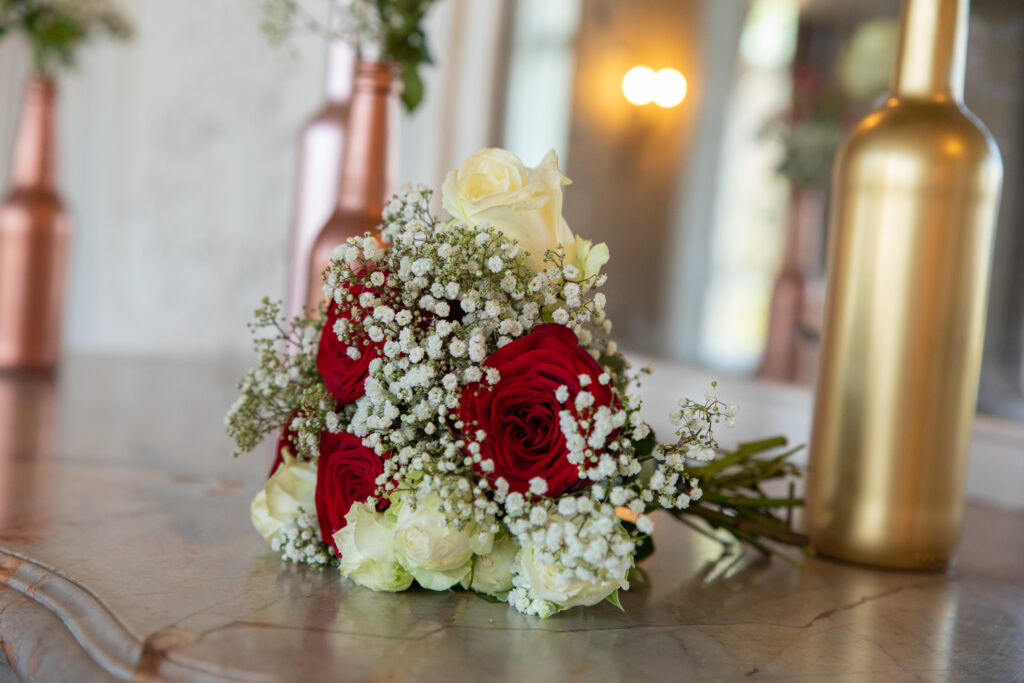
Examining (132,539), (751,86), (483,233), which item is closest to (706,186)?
(751,86)

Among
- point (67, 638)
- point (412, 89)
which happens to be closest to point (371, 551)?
point (67, 638)

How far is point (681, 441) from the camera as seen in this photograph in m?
0.55

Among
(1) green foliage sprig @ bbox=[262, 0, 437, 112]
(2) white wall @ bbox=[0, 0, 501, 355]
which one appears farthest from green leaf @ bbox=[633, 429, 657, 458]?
(2) white wall @ bbox=[0, 0, 501, 355]

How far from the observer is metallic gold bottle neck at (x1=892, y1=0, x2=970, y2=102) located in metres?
0.68

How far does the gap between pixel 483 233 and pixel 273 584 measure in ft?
0.77

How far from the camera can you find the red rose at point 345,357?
1.89ft

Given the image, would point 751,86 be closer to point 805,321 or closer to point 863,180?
point 805,321

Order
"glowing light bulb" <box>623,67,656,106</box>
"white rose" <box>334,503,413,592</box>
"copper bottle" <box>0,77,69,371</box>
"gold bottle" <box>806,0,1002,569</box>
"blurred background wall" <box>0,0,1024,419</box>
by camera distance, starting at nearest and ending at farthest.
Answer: "white rose" <box>334,503,413,592</box>, "gold bottle" <box>806,0,1002,569</box>, "blurred background wall" <box>0,0,1024,419</box>, "copper bottle" <box>0,77,69,371</box>, "glowing light bulb" <box>623,67,656,106</box>

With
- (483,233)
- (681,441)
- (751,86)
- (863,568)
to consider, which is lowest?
(863,568)

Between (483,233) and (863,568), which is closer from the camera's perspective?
(483,233)

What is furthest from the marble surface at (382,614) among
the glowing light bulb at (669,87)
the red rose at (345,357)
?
the glowing light bulb at (669,87)

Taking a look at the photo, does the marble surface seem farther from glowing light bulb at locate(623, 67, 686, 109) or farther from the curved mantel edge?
glowing light bulb at locate(623, 67, 686, 109)

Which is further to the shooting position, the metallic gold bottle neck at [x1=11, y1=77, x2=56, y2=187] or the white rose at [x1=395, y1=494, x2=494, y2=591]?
the metallic gold bottle neck at [x1=11, y1=77, x2=56, y2=187]

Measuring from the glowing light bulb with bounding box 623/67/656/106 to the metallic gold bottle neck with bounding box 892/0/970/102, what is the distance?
693 millimetres
